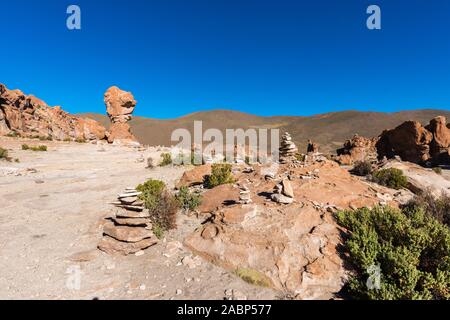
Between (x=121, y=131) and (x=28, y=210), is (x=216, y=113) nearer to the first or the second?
(x=121, y=131)

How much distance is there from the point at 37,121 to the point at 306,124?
108373 mm

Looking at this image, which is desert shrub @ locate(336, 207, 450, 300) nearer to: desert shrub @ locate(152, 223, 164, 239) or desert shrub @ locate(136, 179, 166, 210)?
desert shrub @ locate(152, 223, 164, 239)

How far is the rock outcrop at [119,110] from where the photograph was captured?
45.0 metres

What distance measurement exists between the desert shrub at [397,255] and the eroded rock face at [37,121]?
42.7 meters

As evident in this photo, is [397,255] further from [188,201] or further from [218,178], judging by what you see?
[218,178]

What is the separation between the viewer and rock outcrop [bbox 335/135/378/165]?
3155 cm

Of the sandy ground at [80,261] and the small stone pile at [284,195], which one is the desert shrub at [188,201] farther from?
the small stone pile at [284,195]

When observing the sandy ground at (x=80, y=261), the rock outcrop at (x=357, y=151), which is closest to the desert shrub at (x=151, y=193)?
the sandy ground at (x=80, y=261)

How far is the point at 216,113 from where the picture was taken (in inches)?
6969

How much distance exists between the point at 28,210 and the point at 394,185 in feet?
51.8

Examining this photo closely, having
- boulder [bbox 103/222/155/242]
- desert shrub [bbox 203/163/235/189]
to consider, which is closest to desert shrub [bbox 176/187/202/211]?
desert shrub [bbox 203/163/235/189]

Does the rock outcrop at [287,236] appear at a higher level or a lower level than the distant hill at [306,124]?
lower

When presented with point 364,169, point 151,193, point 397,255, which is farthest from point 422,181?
point 151,193
